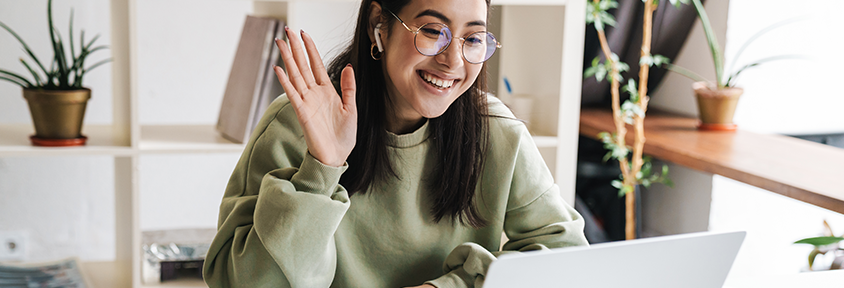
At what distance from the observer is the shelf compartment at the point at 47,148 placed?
4.97 feet

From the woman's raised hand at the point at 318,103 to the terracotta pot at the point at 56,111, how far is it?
86 cm

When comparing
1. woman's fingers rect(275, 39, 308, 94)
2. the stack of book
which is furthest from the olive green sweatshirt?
the stack of book

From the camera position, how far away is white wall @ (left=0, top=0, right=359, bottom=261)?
7.26ft

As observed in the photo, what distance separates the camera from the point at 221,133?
5.83 feet

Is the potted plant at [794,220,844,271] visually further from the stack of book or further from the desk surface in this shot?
the stack of book

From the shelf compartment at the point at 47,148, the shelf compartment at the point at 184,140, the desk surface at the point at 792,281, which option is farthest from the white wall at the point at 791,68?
the shelf compartment at the point at 47,148

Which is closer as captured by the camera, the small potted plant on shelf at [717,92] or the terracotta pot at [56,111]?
the terracotta pot at [56,111]

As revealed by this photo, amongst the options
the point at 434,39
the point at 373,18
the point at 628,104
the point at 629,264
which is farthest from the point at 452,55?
the point at 628,104

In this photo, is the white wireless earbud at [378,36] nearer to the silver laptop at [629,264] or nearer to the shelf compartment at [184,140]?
the silver laptop at [629,264]

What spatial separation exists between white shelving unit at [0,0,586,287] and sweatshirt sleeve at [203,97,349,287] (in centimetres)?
56

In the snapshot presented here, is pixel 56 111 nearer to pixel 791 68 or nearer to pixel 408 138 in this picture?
pixel 408 138

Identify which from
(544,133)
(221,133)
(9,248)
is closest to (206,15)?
(221,133)

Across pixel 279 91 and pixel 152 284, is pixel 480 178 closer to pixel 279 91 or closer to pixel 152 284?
pixel 279 91

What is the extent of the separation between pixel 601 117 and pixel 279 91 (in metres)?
1.20
